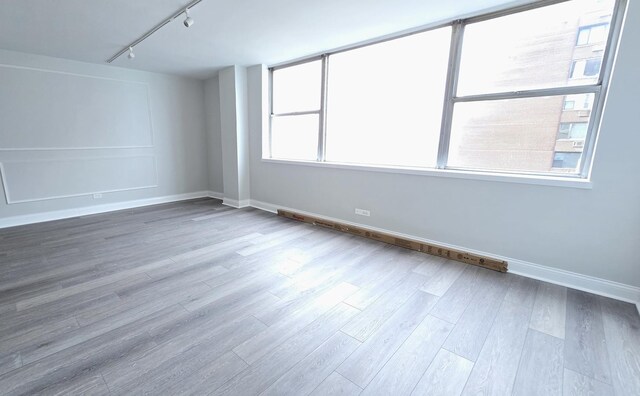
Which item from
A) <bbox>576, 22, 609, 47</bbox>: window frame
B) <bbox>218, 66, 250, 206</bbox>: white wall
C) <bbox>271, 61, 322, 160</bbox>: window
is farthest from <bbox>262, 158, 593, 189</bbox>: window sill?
<bbox>218, 66, 250, 206</bbox>: white wall

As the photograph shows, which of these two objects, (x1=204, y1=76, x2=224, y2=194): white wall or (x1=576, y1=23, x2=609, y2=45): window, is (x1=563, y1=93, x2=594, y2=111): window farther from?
(x1=204, y1=76, x2=224, y2=194): white wall

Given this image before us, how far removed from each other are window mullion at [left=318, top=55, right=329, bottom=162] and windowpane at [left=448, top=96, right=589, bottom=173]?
6.02ft

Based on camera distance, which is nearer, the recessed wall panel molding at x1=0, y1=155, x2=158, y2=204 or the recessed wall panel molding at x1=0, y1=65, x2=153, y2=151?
the recessed wall panel molding at x1=0, y1=65, x2=153, y2=151

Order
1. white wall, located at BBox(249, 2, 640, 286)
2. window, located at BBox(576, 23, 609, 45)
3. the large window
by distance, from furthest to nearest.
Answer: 1. the large window
2. window, located at BBox(576, 23, 609, 45)
3. white wall, located at BBox(249, 2, 640, 286)

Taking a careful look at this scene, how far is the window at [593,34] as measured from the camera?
2.16 m

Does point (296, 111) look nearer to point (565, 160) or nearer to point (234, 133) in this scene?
point (234, 133)

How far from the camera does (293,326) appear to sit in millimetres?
1823

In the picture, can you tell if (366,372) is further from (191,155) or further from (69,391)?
(191,155)

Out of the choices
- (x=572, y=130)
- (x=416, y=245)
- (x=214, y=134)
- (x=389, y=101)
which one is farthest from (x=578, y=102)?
(x=214, y=134)

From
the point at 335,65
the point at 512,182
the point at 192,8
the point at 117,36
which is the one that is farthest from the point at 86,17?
the point at 512,182

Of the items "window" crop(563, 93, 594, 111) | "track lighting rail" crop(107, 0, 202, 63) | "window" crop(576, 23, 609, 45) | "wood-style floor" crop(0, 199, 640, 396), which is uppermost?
"track lighting rail" crop(107, 0, 202, 63)

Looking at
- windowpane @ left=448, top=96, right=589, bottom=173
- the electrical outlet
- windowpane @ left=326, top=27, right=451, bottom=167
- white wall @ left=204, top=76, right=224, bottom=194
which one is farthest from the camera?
white wall @ left=204, top=76, right=224, bottom=194

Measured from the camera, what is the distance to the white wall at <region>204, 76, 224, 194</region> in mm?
5422

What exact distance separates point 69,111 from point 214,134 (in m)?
2.24
